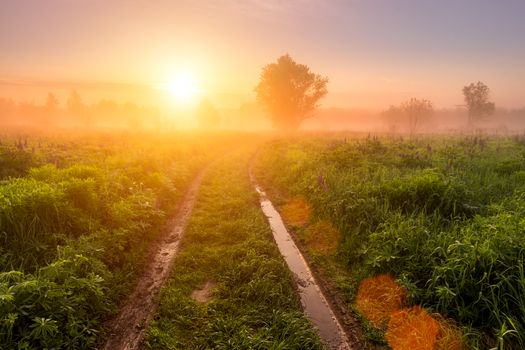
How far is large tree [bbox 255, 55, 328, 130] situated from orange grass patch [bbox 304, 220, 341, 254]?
154ft

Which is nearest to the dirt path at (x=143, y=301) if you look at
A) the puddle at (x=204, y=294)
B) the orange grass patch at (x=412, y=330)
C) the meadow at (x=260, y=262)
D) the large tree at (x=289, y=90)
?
the meadow at (x=260, y=262)

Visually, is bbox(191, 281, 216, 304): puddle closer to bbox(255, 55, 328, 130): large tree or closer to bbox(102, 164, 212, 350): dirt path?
bbox(102, 164, 212, 350): dirt path

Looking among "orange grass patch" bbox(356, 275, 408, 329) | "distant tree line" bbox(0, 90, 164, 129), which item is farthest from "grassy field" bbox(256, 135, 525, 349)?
"distant tree line" bbox(0, 90, 164, 129)

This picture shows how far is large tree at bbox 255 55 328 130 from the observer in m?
55.1

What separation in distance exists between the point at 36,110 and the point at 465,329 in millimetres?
155842

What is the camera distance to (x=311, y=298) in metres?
7.64

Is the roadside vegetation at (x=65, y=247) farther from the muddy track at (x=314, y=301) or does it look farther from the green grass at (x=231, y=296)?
the muddy track at (x=314, y=301)

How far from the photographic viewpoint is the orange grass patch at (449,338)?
18.4 feet

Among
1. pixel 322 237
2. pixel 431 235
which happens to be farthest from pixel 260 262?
pixel 431 235

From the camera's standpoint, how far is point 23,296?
18.0 feet

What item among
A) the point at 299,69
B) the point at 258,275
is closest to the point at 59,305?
the point at 258,275

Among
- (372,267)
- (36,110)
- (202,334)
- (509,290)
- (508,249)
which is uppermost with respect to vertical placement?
(36,110)

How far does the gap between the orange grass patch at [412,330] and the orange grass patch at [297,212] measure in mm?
6192

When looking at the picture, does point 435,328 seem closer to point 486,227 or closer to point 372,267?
point 372,267
